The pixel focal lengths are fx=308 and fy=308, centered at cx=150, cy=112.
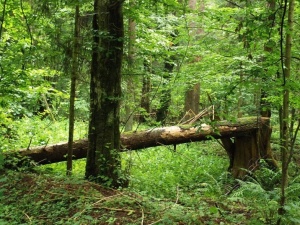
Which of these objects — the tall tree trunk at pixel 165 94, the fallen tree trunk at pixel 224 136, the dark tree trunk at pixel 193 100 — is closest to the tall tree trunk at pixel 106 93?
the tall tree trunk at pixel 165 94

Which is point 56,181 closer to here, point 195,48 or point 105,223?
point 105,223

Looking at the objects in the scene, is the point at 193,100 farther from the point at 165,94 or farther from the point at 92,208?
the point at 92,208

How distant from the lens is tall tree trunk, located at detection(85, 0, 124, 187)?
556 centimetres

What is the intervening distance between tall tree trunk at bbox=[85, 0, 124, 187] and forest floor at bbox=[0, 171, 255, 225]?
1.34 ft

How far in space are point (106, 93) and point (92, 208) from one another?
2.05m

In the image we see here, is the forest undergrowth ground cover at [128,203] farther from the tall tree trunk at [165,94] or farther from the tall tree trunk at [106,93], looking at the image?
the tall tree trunk at [165,94]

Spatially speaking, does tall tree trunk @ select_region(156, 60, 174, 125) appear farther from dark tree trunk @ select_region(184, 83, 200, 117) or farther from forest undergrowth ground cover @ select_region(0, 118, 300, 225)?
forest undergrowth ground cover @ select_region(0, 118, 300, 225)

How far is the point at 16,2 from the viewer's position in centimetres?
673

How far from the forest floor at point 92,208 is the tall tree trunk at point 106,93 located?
0.41 meters

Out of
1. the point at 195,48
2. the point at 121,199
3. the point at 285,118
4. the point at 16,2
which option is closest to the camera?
the point at 285,118

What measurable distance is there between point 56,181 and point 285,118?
14.3 feet

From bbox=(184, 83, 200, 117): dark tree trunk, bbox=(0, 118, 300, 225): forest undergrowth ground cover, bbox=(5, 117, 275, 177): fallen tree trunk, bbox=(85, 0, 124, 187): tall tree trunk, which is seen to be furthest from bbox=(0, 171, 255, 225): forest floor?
bbox=(184, 83, 200, 117): dark tree trunk

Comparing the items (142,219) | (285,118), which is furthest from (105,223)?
(285,118)

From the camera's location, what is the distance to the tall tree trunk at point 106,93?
5559mm
